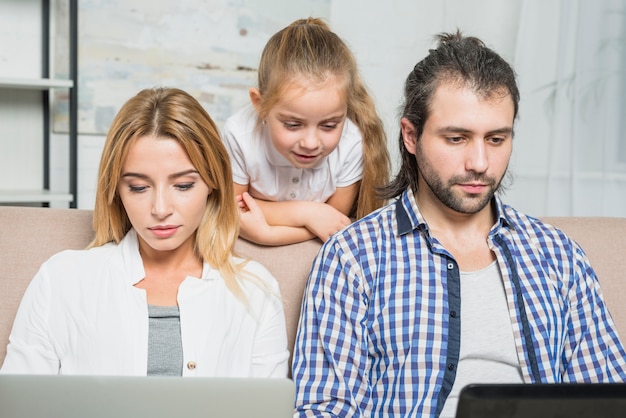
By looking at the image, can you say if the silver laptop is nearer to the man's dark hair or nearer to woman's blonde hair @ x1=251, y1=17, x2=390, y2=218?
the man's dark hair

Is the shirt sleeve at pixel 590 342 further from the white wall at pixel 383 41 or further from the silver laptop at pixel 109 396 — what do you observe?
the white wall at pixel 383 41

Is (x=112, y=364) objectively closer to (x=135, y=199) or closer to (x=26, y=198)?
(x=135, y=199)

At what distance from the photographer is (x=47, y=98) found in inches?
126

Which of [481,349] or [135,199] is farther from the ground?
[135,199]

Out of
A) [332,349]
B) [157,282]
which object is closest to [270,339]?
[332,349]

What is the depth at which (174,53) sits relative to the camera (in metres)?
3.32

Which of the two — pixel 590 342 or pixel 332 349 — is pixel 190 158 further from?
pixel 590 342

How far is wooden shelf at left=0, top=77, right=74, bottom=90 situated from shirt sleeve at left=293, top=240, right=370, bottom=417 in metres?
1.78

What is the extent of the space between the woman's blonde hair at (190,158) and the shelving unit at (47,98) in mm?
1449

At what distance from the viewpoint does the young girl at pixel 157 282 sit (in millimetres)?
1491

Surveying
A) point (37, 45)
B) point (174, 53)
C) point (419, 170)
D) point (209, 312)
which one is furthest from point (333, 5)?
point (209, 312)

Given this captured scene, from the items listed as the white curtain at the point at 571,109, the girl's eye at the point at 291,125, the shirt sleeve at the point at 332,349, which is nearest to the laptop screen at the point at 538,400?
the shirt sleeve at the point at 332,349

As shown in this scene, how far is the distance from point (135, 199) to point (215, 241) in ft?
0.65

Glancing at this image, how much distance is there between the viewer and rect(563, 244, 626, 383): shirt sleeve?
1.57 metres
